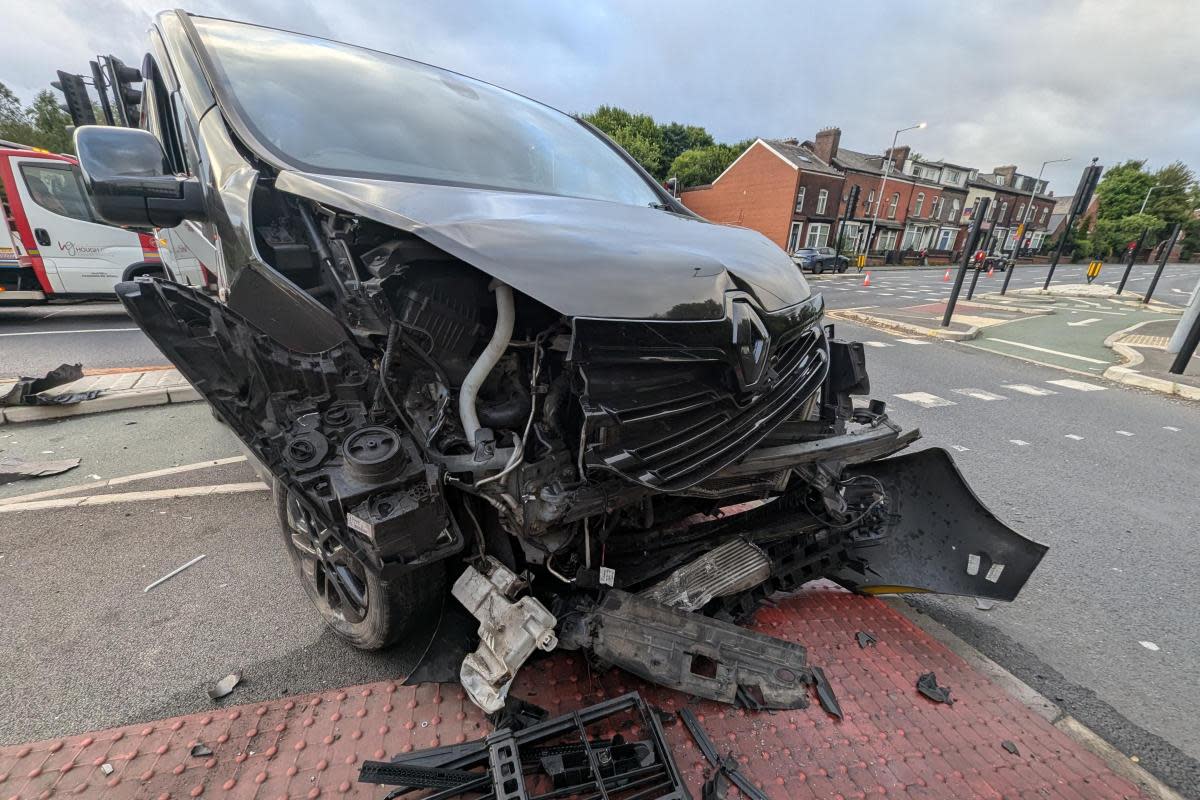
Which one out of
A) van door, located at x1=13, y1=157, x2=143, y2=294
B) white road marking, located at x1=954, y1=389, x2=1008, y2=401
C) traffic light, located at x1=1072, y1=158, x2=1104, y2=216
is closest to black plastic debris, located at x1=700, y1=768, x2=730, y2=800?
white road marking, located at x1=954, y1=389, x2=1008, y2=401

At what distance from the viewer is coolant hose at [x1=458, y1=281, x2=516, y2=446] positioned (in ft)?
5.07

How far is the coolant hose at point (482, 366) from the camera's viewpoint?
1.54 meters

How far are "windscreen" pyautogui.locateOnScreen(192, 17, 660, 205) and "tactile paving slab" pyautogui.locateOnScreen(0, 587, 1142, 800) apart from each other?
6.49ft

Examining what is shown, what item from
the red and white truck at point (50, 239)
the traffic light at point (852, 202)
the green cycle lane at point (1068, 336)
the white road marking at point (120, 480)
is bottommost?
the green cycle lane at point (1068, 336)

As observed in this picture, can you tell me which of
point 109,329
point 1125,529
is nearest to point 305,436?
point 1125,529

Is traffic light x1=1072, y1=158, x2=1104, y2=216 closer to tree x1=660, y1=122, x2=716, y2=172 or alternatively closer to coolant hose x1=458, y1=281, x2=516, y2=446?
coolant hose x1=458, y1=281, x2=516, y2=446

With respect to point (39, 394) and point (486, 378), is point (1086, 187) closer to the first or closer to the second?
point (486, 378)

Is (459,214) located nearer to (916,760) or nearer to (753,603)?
(753,603)

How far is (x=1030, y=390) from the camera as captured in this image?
6.74m

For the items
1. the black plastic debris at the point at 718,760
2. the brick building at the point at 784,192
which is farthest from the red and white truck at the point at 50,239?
the brick building at the point at 784,192

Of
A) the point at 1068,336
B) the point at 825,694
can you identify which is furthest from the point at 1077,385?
the point at 825,694

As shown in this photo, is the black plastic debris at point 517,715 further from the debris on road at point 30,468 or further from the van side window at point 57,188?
the van side window at point 57,188

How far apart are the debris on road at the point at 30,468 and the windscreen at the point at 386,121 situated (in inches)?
125

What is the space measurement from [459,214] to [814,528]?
200cm
